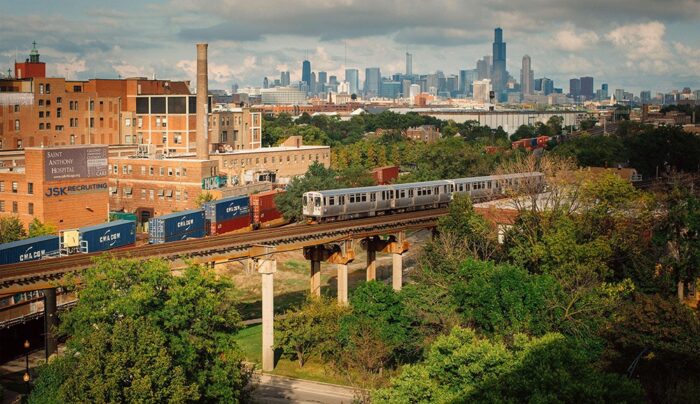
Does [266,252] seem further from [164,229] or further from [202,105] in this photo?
[202,105]

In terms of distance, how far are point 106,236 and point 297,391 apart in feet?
66.1

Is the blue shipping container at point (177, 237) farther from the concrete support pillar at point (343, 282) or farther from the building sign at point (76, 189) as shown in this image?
the concrete support pillar at point (343, 282)

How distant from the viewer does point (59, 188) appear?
2936 inches


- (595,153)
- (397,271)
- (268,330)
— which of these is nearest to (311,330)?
(268,330)

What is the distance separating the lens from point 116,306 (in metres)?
36.3

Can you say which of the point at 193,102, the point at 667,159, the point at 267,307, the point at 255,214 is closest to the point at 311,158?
the point at 193,102

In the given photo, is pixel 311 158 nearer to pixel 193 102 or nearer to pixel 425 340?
pixel 193 102

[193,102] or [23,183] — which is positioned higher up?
[193,102]

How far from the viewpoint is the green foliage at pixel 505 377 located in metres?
31.4

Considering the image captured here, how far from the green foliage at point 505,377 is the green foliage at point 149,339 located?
728 centimetres

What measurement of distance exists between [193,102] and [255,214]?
34.6 meters

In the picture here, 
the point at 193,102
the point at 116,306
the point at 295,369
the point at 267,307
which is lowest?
the point at 295,369

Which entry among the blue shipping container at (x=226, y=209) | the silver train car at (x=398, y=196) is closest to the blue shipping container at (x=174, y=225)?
the blue shipping container at (x=226, y=209)

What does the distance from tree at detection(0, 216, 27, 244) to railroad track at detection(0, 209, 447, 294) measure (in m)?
16.2
